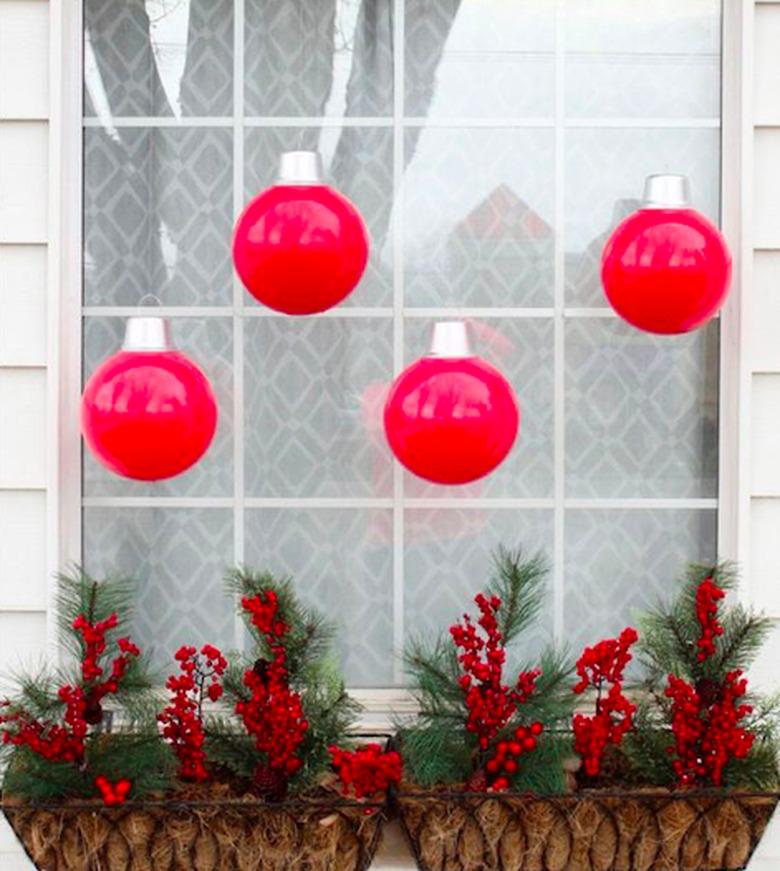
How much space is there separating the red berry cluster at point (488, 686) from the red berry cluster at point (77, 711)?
0.43m

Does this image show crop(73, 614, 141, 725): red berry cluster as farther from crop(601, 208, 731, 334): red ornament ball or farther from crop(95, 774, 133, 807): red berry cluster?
crop(601, 208, 731, 334): red ornament ball

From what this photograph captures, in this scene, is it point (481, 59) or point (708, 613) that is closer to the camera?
point (708, 613)

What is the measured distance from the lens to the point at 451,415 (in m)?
1.75

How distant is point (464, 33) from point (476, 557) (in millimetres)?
764

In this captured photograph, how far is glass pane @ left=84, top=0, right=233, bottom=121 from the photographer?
208 cm

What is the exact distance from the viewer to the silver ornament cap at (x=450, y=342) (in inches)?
71.8

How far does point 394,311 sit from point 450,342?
11.1 inches

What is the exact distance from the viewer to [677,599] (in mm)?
1997

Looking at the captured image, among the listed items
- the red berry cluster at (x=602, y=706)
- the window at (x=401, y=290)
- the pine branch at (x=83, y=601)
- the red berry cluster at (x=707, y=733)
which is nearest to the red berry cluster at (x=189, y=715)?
the pine branch at (x=83, y=601)

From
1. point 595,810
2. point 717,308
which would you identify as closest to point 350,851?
point 595,810

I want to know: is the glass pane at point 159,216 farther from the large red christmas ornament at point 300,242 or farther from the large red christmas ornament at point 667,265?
the large red christmas ornament at point 667,265

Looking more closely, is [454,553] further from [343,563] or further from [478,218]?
[478,218]

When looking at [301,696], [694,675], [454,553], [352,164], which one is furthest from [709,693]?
[352,164]

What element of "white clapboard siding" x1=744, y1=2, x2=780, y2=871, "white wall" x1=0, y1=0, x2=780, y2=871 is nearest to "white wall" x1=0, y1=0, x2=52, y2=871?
"white wall" x1=0, y1=0, x2=780, y2=871
